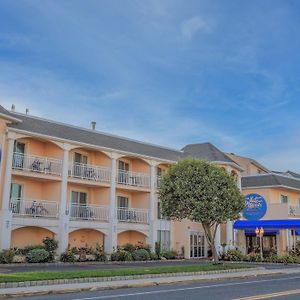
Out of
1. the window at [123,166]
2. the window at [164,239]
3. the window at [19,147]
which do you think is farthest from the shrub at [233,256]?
the window at [19,147]

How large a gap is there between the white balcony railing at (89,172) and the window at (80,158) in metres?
1.22

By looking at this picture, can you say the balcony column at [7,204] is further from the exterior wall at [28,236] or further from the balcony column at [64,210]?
the balcony column at [64,210]

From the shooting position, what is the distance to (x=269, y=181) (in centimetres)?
4475

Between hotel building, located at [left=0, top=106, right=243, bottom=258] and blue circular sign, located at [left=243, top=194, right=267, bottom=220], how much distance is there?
7.11 feet

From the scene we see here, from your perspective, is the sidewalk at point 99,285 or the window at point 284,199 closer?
the sidewalk at point 99,285

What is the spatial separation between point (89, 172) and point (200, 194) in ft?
34.0

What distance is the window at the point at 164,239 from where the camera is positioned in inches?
1467

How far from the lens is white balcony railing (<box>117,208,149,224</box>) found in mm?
35641

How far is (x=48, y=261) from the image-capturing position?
27.8m

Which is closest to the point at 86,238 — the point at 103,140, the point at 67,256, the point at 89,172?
the point at 89,172

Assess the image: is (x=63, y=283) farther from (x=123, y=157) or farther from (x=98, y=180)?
(x=123, y=157)

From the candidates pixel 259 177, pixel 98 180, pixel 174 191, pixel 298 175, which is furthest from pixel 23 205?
pixel 298 175

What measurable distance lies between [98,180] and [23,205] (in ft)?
20.7

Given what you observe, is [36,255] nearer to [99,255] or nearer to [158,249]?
[99,255]
